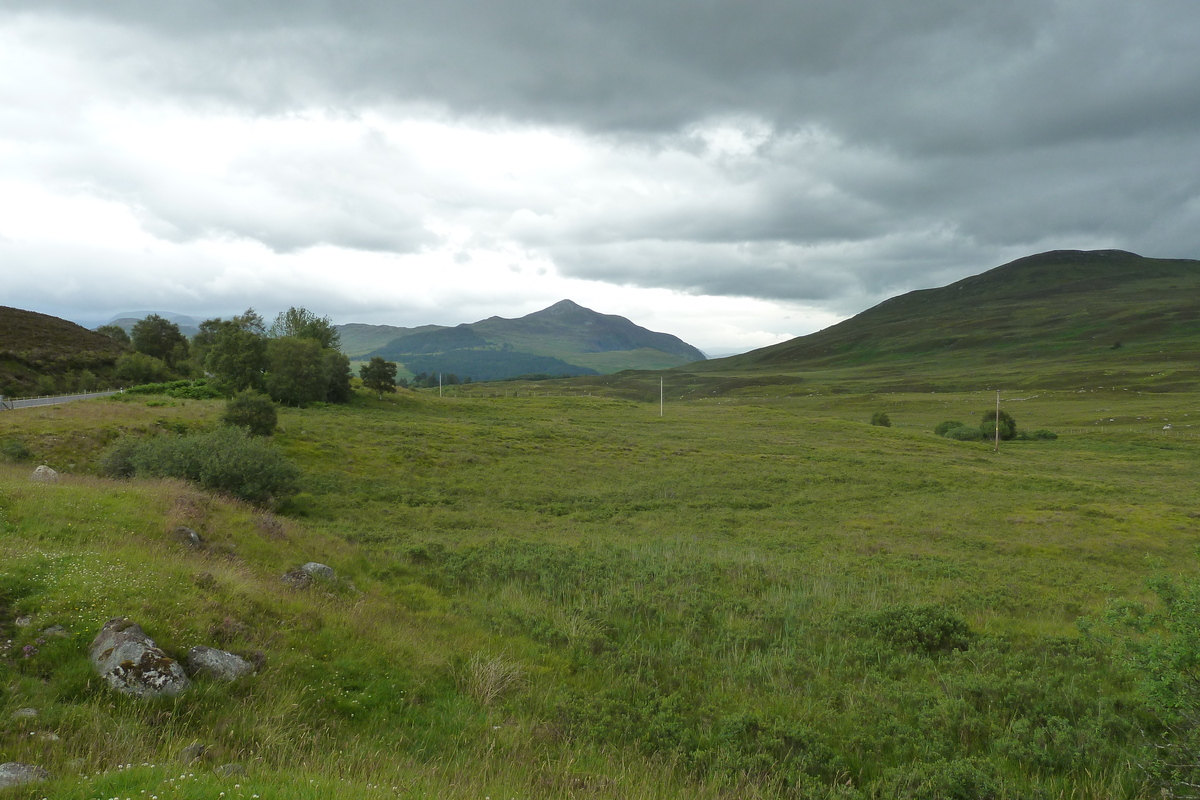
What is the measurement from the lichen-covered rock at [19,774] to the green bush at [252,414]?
3190 cm

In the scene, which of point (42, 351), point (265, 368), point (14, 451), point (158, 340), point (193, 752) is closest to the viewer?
point (193, 752)

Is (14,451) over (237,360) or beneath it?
beneath

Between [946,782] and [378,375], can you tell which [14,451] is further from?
[378,375]

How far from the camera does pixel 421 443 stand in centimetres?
4300

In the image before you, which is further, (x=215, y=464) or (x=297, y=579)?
(x=215, y=464)

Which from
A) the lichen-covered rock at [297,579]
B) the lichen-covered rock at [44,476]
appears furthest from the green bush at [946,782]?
the lichen-covered rock at [44,476]

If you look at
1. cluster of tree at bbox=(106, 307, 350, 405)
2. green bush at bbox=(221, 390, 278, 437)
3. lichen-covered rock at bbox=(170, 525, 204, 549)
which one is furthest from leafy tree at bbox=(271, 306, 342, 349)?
lichen-covered rock at bbox=(170, 525, 204, 549)

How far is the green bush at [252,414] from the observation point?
111 ft

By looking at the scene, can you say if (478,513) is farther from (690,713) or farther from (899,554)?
(690,713)

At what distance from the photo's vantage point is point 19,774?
16.4 feet

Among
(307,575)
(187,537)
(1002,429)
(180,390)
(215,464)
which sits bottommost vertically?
(1002,429)

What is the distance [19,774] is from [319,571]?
8597 mm

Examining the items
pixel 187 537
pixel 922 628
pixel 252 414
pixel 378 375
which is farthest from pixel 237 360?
pixel 922 628

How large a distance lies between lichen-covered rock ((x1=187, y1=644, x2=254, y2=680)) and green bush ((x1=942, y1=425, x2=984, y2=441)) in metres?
80.1
